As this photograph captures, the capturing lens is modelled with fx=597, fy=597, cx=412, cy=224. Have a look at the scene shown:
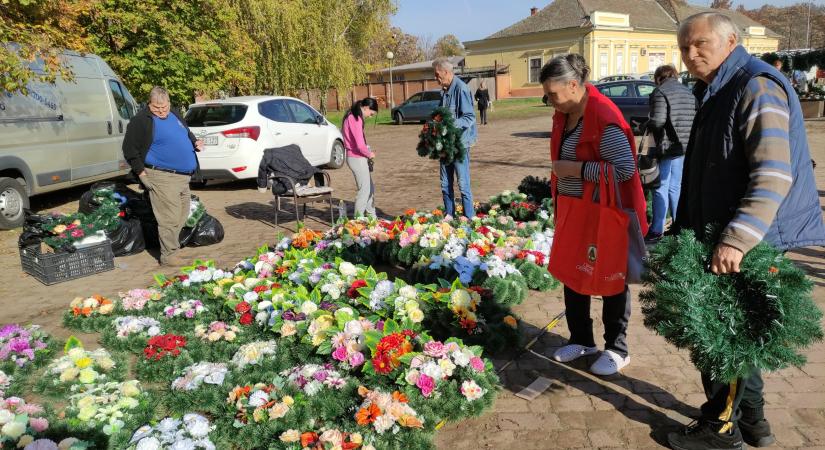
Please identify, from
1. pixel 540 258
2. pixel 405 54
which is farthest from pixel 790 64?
pixel 405 54

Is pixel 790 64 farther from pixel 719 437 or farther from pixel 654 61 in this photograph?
pixel 654 61

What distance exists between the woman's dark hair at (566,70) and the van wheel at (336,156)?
1009cm

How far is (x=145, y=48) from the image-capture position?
12.9 metres

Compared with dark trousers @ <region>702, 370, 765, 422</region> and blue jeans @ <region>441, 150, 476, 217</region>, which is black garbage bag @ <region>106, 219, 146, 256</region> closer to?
blue jeans @ <region>441, 150, 476, 217</region>

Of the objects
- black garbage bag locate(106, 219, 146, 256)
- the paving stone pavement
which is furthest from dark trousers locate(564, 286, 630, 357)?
black garbage bag locate(106, 219, 146, 256)

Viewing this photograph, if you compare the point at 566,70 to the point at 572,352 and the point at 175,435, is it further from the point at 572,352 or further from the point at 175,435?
the point at 175,435

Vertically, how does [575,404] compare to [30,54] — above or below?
below

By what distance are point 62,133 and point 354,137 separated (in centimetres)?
508

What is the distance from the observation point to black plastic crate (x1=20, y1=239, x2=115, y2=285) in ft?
20.3

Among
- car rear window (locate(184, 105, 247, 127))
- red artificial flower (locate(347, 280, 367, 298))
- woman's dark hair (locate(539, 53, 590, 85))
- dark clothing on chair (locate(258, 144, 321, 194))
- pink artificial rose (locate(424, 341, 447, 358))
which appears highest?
woman's dark hair (locate(539, 53, 590, 85))

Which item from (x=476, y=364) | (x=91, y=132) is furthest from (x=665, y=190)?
(x=91, y=132)

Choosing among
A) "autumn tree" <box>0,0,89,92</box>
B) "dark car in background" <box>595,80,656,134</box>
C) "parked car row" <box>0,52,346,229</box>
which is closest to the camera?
"autumn tree" <box>0,0,89,92</box>

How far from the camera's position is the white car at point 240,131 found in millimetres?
10188

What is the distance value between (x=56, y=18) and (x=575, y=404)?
9.40m
